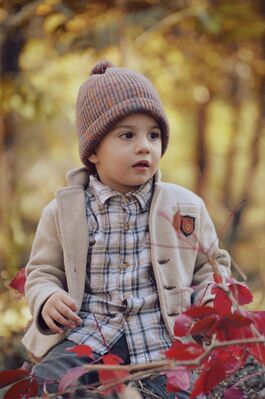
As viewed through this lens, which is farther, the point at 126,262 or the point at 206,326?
the point at 126,262

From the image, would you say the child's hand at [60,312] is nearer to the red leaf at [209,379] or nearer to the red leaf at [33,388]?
the red leaf at [33,388]

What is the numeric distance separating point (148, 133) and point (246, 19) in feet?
10.8

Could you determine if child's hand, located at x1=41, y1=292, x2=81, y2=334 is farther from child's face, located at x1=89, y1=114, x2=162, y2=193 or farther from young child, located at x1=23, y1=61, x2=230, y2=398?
child's face, located at x1=89, y1=114, x2=162, y2=193

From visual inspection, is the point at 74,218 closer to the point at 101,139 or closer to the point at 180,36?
the point at 101,139

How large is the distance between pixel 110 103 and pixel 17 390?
0.86m

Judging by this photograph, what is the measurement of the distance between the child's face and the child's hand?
396 millimetres

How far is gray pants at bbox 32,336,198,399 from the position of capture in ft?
5.83

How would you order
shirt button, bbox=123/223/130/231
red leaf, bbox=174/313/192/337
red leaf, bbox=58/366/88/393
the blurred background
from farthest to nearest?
the blurred background, shirt button, bbox=123/223/130/231, red leaf, bbox=174/313/192/337, red leaf, bbox=58/366/88/393

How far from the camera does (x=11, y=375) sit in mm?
1602

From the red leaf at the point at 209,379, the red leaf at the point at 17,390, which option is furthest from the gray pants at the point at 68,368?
the red leaf at the point at 209,379

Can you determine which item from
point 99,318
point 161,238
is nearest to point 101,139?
point 161,238

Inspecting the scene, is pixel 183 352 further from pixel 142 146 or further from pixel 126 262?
pixel 142 146

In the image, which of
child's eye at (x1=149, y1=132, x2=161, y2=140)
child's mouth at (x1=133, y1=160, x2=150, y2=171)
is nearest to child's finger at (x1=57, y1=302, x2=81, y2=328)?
child's mouth at (x1=133, y1=160, x2=150, y2=171)

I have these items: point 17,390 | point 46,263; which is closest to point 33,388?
point 17,390
